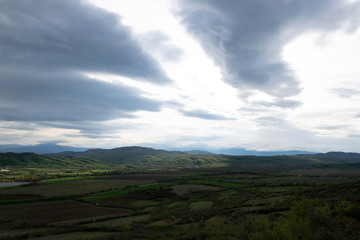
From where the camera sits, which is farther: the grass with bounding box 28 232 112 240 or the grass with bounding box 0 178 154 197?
the grass with bounding box 0 178 154 197

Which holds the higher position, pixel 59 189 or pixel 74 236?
pixel 74 236

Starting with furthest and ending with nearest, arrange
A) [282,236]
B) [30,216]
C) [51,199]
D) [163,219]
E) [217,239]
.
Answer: [51,199]
[30,216]
[163,219]
[217,239]
[282,236]

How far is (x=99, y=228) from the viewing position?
27969 millimetres

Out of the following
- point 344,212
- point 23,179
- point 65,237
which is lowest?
point 23,179

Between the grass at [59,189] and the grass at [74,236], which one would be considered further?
the grass at [59,189]

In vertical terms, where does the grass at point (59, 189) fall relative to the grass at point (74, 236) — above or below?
below

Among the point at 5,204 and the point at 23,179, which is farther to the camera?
the point at 23,179

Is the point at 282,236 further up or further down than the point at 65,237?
further up

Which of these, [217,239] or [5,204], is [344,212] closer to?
[217,239]

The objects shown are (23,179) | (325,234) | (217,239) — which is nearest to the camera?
(325,234)

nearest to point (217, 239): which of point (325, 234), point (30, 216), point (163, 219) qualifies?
point (325, 234)

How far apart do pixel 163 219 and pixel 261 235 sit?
24016 mm

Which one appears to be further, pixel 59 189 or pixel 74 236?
pixel 59 189

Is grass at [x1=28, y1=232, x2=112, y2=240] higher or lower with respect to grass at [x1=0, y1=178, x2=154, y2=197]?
higher
